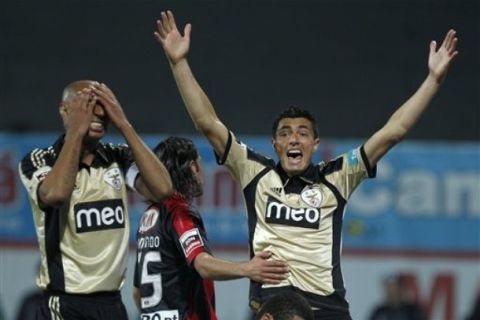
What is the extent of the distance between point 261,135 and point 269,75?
587 millimetres

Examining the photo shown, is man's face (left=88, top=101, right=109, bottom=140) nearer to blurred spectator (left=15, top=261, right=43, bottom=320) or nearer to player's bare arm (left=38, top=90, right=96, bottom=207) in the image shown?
player's bare arm (left=38, top=90, right=96, bottom=207)

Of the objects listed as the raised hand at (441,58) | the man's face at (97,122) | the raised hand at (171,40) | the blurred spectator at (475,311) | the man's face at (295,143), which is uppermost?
the raised hand at (171,40)

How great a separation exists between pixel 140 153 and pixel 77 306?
788 millimetres

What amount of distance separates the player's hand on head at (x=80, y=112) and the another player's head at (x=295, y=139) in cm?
101

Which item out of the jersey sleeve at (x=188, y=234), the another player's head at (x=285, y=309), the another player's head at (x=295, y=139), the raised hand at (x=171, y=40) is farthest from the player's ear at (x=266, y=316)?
the raised hand at (x=171, y=40)

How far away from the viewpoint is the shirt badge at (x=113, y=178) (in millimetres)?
6066

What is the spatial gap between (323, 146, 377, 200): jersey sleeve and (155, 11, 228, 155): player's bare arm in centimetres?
59

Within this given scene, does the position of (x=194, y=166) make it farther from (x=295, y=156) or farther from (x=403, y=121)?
(x=403, y=121)

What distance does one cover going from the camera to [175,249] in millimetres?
6246

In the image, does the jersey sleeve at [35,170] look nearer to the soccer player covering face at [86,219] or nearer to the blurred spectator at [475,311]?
the soccer player covering face at [86,219]

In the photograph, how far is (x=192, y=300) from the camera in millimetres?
6238

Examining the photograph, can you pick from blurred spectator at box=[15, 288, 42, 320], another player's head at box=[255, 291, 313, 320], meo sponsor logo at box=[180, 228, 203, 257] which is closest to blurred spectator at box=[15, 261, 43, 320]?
blurred spectator at box=[15, 288, 42, 320]

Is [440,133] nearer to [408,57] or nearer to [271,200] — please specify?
[408,57]

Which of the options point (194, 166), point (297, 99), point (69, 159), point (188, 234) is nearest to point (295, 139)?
point (194, 166)
